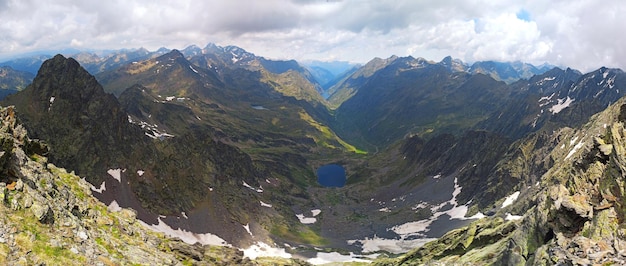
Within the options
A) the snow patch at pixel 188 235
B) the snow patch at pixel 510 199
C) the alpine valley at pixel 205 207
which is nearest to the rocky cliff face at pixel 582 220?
the alpine valley at pixel 205 207

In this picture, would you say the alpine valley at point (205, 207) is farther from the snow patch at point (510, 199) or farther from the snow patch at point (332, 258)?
the snow patch at point (510, 199)

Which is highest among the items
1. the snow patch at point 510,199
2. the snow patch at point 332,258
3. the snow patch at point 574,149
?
the snow patch at point 574,149

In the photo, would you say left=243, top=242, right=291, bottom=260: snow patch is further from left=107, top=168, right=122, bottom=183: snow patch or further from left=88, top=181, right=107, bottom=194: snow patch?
left=88, top=181, right=107, bottom=194: snow patch

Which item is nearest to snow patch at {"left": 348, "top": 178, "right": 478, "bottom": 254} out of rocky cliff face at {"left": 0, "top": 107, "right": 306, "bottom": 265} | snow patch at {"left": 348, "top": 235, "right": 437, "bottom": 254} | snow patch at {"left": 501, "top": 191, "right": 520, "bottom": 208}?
snow patch at {"left": 348, "top": 235, "right": 437, "bottom": 254}

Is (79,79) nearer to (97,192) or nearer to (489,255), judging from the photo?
(97,192)

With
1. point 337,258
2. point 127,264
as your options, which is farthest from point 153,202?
point 127,264
